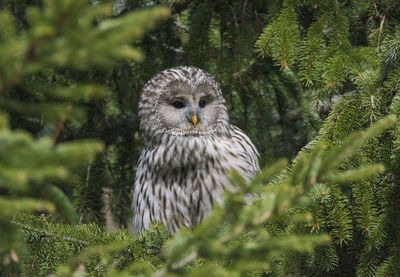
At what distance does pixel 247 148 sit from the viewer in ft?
12.0

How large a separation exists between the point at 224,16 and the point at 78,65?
2696 millimetres

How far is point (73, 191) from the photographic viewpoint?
3.77 meters

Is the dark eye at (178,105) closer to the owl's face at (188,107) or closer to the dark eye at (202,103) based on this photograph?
the owl's face at (188,107)

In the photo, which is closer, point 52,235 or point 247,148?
point 52,235

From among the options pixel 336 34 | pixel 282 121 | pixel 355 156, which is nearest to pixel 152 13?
pixel 355 156

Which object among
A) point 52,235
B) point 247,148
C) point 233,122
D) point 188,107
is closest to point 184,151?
point 188,107

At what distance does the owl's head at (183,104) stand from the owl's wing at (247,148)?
15cm

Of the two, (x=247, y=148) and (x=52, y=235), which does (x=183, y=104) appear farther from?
(x=52, y=235)

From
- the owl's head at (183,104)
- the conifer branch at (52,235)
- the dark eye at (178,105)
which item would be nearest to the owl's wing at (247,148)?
the owl's head at (183,104)

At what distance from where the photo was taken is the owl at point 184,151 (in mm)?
3328

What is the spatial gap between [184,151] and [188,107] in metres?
0.33

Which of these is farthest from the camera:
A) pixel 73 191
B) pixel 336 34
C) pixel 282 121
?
pixel 282 121

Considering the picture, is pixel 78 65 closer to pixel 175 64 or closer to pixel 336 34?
pixel 336 34

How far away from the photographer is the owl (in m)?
3.33
